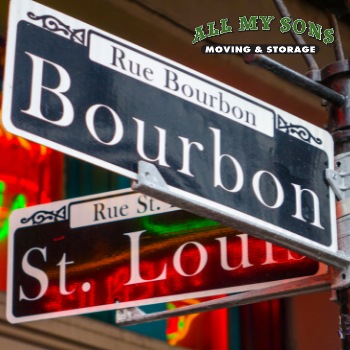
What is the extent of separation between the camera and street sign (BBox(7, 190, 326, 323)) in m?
2.63

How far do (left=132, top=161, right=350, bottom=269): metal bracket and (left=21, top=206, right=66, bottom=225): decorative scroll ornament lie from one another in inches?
39.6

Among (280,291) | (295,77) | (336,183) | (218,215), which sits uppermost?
(295,77)

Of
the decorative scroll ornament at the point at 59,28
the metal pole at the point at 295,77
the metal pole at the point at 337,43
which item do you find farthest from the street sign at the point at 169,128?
the metal pole at the point at 337,43

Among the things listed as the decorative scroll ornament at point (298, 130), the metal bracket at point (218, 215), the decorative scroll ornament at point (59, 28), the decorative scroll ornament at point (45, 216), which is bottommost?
the metal bracket at point (218, 215)

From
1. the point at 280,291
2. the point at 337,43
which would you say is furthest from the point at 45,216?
the point at 337,43

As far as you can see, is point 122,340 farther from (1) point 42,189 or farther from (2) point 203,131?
(2) point 203,131

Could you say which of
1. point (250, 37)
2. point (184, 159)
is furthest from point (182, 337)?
point (184, 159)

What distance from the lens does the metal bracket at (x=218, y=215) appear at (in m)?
1.95

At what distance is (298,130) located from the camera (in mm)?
2506

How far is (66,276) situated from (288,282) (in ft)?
2.82

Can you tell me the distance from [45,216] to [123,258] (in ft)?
1.28

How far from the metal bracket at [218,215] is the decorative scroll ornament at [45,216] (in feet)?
3.30

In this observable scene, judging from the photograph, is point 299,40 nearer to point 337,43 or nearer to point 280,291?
point 337,43

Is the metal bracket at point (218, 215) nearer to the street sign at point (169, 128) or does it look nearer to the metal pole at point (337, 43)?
the street sign at point (169, 128)
